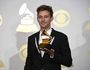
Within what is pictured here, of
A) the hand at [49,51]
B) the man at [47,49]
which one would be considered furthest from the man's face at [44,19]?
the hand at [49,51]

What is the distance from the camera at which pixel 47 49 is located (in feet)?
5.14

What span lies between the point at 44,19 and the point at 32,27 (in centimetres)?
102

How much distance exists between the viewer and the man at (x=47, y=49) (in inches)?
63.0

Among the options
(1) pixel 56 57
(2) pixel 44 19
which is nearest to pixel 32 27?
(2) pixel 44 19

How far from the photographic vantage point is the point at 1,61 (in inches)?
109

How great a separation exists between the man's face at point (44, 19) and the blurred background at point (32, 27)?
3.20ft

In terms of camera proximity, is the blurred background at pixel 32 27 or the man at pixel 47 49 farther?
the blurred background at pixel 32 27

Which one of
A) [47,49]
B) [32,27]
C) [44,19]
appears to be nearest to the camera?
[47,49]

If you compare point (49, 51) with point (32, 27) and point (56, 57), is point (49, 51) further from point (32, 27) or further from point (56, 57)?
point (32, 27)

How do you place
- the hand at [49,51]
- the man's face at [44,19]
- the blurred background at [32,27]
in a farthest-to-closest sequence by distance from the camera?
the blurred background at [32,27] → the man's face at [44,19] → the hand at [49,51]

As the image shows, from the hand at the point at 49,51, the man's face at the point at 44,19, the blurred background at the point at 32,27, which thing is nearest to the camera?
the hand at the point at 49,51

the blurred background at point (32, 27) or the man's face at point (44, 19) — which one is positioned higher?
the man's face at point (44, 19)

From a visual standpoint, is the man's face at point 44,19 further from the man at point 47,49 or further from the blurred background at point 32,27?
the blurred background at point 32,27

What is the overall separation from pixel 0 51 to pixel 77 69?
0.94 m
